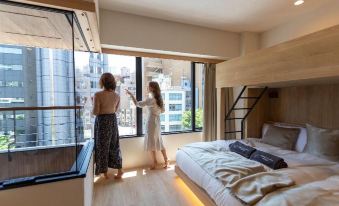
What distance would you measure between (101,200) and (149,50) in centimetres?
222

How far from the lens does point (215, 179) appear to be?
1763 millimetres

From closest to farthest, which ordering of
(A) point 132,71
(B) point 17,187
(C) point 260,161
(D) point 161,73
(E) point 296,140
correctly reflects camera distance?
(B) point 17,187, (C) point 260,161, (E) point 296,140, (A) point 132,71, (D) point 161,73

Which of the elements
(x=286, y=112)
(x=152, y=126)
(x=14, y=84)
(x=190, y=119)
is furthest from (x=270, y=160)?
(x=14, y=84)

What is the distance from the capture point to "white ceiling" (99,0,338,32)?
2461 mm

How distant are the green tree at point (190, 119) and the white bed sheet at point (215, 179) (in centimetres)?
107

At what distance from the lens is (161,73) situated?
348cm

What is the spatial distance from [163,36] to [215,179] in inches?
88.7

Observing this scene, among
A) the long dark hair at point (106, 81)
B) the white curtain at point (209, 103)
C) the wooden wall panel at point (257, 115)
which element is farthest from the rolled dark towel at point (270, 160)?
the long dark hair at point (106, 81)

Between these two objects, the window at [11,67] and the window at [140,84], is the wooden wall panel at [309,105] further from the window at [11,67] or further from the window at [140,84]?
the window at [11,67]

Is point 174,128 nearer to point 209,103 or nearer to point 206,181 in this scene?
point 209,103

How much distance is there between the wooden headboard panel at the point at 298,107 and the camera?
2.41 metres

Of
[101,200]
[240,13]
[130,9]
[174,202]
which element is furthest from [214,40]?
[101,200]

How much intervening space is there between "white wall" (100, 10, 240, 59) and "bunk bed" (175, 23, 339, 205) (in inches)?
30.3

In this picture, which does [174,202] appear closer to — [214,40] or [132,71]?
[132,71]
